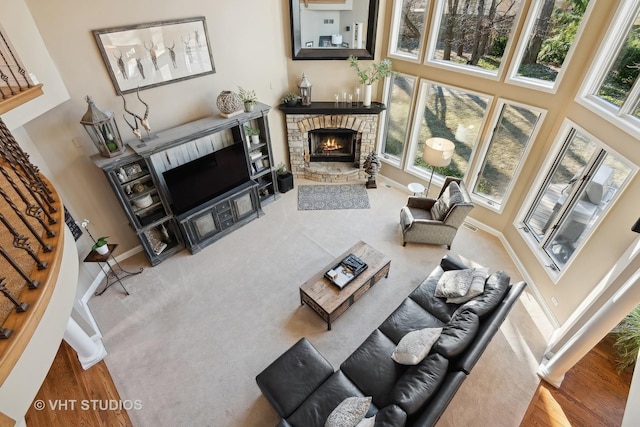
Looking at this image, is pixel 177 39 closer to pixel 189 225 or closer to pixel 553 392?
pixel 189 225

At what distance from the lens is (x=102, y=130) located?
416 cm

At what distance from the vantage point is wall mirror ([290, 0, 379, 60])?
5.52m

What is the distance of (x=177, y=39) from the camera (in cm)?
457

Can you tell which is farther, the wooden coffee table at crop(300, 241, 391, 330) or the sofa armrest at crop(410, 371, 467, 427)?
the wooden coffee table at crop(300, 241, 391, 330)

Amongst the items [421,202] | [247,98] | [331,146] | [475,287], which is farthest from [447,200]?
[247,98]

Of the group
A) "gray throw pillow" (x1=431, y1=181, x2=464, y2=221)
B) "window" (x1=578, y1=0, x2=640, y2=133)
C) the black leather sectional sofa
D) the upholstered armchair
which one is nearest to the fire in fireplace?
the upholstered armchair

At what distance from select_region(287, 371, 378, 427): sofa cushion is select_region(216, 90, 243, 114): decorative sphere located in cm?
421

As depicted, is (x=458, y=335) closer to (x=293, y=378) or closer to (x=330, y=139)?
(x=293, y=378)

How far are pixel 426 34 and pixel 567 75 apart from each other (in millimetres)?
2199

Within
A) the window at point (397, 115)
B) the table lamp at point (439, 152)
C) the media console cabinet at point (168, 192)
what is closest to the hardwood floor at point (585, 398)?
the table lamp at point (439, 152)

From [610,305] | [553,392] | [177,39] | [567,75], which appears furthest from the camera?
[177,39]

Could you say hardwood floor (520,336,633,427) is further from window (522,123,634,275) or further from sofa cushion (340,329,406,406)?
sofa cushion (340,329,406,406)

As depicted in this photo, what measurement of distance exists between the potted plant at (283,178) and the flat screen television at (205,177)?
100 centimetres

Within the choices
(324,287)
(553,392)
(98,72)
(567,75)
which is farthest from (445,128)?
(98,72)
